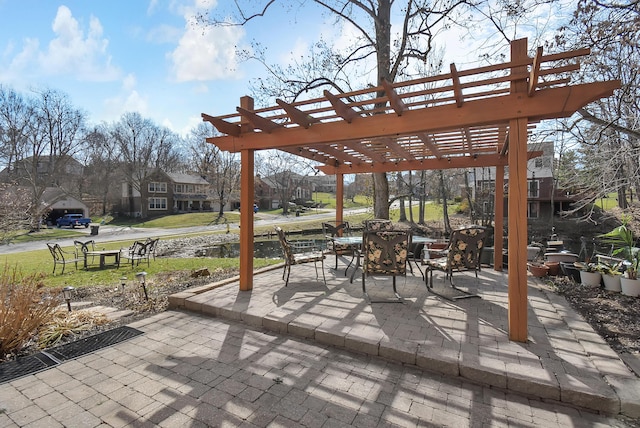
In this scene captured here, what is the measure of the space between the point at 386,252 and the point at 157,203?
113 ft

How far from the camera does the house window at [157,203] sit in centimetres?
3222

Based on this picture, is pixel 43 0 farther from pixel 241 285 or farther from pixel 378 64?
pixel 378 64

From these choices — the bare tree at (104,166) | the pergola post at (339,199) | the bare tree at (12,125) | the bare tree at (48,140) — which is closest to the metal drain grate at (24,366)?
the pergola post at (339,199)

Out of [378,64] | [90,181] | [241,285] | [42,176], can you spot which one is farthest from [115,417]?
[90,181]

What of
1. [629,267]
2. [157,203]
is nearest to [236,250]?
[629,267]

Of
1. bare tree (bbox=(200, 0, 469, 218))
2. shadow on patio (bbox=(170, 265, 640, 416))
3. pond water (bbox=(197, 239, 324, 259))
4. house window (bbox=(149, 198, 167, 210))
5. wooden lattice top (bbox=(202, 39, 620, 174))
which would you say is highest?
bare tree (bbox=(200, 0, 469, 218))

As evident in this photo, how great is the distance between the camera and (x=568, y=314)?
3482 mm

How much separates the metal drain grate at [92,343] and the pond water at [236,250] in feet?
27.9

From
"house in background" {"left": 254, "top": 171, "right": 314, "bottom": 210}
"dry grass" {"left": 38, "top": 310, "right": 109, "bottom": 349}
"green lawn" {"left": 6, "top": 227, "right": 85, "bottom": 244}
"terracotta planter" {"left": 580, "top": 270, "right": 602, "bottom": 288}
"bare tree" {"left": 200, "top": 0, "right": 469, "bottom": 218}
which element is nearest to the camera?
"dry grass" {"left": 38, "top": 310, "right": 109, "bottom": 349}

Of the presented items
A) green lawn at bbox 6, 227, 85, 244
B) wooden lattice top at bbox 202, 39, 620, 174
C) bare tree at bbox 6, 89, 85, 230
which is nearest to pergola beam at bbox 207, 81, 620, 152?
wooden lattice top at bbox 202, 39, 620, 174

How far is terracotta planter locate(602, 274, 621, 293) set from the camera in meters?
4.31

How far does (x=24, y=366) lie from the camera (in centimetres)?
265

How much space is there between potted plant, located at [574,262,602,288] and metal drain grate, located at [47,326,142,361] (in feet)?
20.8

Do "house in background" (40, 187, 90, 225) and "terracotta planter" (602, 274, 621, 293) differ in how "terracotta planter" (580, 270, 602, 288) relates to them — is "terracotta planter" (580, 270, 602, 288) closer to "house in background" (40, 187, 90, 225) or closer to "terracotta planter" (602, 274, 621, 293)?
"terracotta planter" (602, 274, 621, 293)
